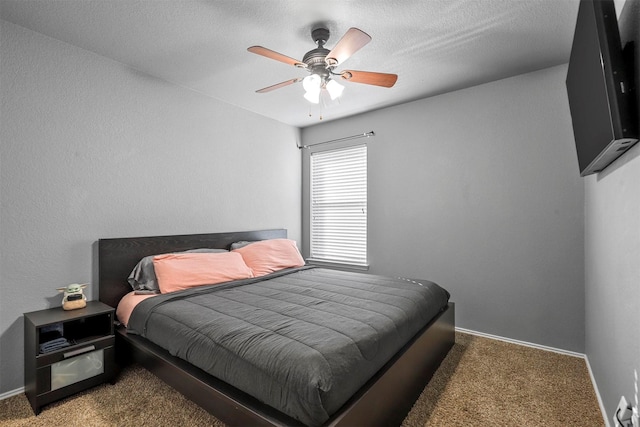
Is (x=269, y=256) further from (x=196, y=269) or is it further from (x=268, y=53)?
(x=268, y=53)

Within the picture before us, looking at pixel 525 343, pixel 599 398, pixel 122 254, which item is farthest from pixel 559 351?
pixel 122 254

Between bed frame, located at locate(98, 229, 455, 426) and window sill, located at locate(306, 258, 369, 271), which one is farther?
window sill, located at locate(306, 258, 369, 271)

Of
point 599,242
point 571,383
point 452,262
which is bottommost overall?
point 571,383

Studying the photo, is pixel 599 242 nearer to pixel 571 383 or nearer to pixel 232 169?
pixel 571 383

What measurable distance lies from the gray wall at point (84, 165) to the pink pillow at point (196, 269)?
47 centimetres

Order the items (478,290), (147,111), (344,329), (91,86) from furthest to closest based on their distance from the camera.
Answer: (478,290) → (147,111) → (91,86) → (344,329)

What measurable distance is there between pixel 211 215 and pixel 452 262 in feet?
8.94

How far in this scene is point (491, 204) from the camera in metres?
3.06

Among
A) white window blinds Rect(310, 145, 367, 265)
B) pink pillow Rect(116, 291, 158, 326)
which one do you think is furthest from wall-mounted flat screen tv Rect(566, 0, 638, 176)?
pink pillow Rect(116, 291, 158, 326)

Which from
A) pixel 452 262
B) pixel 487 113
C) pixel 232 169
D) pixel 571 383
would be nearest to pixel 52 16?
pixel 232 169

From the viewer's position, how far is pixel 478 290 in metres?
3.13

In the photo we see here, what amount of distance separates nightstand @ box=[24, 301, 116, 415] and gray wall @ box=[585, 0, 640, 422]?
3010 mm

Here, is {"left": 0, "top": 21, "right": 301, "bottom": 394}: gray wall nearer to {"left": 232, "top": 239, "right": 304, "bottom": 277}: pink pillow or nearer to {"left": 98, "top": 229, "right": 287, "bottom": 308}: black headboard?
{"left": 98, "top": 229, "right": 287, "bottom": 308}: black headboard

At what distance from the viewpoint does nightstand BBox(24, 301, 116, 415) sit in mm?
1926
